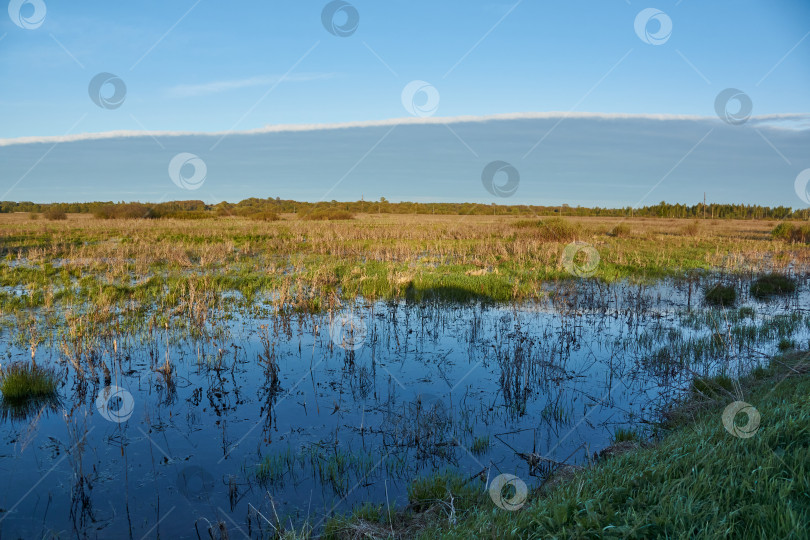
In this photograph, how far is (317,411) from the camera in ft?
23.3

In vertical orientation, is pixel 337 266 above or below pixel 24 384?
above

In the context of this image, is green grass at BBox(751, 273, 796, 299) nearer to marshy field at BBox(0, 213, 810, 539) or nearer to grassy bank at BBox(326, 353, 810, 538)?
marshy field at BBox(0, 213, 810, 539)

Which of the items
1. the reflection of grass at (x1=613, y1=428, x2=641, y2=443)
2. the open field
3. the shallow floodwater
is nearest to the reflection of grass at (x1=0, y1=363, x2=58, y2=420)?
the shallow floodwater

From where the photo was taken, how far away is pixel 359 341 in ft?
34.5

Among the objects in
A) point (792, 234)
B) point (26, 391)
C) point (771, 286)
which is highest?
point (792, 234)

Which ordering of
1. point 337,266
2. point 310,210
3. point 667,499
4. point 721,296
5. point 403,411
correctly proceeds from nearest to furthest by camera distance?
point 667,499
point 403,411
point 721,296
point 337,266
point 310,210

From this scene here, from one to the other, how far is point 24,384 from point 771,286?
1917 centimetres

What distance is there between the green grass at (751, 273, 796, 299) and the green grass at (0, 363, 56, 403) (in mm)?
17702

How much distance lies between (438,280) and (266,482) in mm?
11776

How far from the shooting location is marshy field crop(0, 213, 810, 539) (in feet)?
12.3

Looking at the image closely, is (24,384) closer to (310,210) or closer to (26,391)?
(26,391)

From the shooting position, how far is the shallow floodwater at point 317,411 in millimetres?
4970

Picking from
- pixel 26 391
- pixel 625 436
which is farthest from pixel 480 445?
pixel 26 391

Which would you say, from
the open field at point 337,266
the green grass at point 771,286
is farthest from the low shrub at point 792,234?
the green grass at point 771,286
